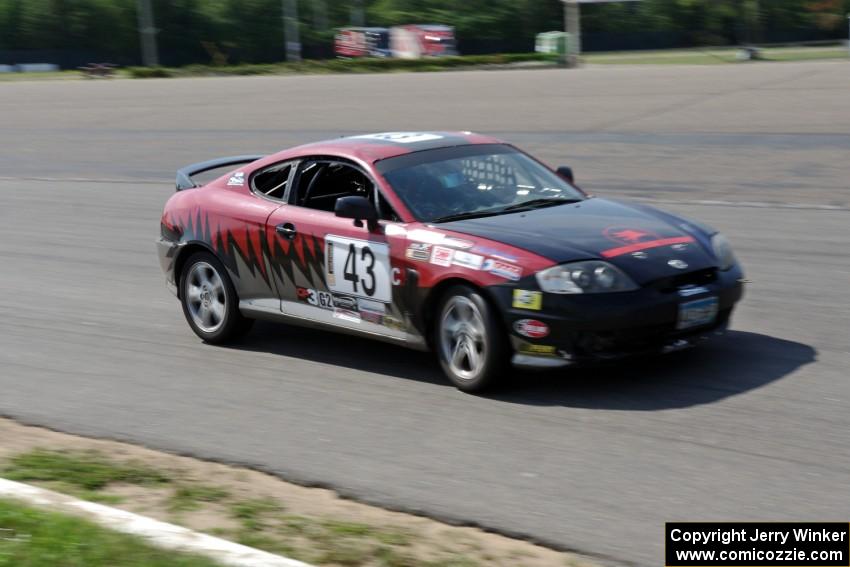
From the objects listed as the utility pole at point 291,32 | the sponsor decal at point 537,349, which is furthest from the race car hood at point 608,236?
the utility pole at point 291,32

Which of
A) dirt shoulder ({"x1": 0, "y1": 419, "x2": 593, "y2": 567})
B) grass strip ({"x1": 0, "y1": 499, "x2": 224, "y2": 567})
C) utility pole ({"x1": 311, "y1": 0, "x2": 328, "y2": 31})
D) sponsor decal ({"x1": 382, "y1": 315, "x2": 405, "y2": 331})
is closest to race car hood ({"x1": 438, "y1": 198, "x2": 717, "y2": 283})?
sponsor decal ({"x1": 382, "y1": 315, "x2": 405, "y2": 331})

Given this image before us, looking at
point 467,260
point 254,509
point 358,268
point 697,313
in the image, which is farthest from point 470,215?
point 254,509

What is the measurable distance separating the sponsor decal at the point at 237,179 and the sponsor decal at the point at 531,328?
110 inches

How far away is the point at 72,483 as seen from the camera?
5789mm

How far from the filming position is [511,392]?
7.02m

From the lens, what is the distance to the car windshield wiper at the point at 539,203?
25.0 ft

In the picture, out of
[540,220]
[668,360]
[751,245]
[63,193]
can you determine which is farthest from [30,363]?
[63,193]

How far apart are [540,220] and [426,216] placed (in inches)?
27.0

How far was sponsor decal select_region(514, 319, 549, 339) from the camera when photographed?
6.63 m

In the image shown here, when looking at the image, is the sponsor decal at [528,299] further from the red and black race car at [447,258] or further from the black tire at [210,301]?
the black tire at [210,301]

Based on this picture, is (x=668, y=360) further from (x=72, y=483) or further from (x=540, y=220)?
(x=72, y=483)

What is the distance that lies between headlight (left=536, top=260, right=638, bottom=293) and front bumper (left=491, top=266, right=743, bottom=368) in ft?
0.13

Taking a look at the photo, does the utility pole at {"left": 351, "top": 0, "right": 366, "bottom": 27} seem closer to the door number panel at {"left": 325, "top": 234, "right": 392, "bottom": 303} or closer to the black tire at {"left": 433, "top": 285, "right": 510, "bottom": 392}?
the door number panel at {"left": 325, "top": 234, "right": 392, "bottom": 303}

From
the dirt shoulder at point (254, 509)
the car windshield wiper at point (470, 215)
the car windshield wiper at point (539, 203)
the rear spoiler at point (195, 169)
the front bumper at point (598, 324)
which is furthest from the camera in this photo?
the rear spoiler at point (195, 169)
